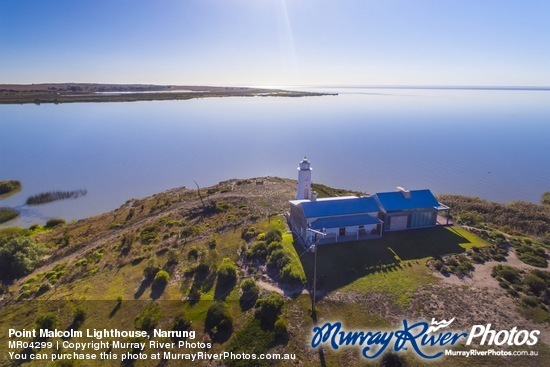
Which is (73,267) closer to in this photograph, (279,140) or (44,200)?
(44,200)

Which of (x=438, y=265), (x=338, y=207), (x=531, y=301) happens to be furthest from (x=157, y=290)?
(x=531, y=301)

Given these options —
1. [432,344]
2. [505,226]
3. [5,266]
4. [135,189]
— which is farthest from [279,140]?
[432,344]

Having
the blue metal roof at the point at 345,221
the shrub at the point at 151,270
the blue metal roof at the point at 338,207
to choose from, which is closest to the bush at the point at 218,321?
the shrub at the point at 151,270

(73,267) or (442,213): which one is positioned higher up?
(442,213)

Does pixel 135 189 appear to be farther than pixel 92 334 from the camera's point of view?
Yes

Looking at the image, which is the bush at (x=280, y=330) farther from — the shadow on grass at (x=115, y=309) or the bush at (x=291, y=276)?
the shadow on grass at (x=115, y=309)
